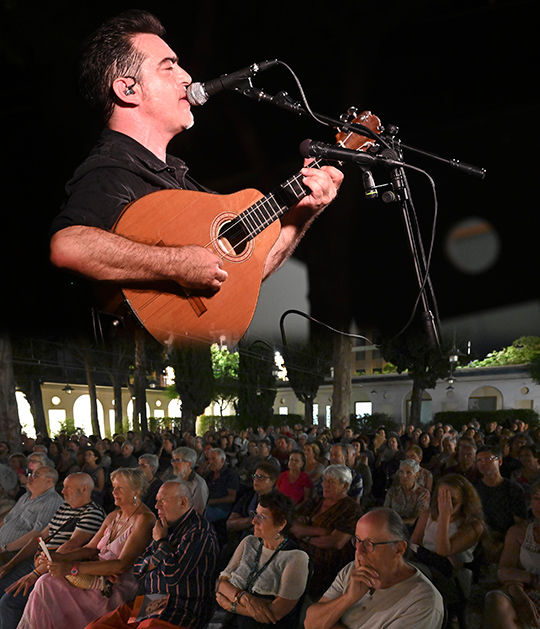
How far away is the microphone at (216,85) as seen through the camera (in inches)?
65.4

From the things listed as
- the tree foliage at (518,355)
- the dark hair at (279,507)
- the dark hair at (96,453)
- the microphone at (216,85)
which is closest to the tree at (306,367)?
the tree foliage at (518,355)

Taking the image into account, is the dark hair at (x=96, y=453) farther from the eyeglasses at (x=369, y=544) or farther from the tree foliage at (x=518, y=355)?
the tree foliage at (x=518, y=355)

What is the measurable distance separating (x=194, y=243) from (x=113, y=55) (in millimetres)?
512

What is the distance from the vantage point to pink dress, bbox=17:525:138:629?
11.0ft

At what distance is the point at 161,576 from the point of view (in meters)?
3.24

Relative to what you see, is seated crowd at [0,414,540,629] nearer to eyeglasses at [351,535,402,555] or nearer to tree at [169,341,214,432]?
eyeglasses at [351,535,402,555]

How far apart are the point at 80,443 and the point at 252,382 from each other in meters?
1.17

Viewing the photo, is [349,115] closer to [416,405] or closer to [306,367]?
[306,367]

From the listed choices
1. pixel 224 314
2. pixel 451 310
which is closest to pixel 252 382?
pixel 224 314

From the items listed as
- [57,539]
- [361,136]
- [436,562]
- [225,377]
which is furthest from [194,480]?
[361,136]

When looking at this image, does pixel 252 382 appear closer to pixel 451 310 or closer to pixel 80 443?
pixel 451 310

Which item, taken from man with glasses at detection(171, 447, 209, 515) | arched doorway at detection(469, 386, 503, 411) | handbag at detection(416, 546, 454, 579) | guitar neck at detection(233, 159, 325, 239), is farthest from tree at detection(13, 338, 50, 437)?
handbag at detection(416, 546, 454, 579)

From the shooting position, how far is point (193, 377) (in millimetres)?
2037

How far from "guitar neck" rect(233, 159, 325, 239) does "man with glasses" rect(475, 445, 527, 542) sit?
2.41 meters
